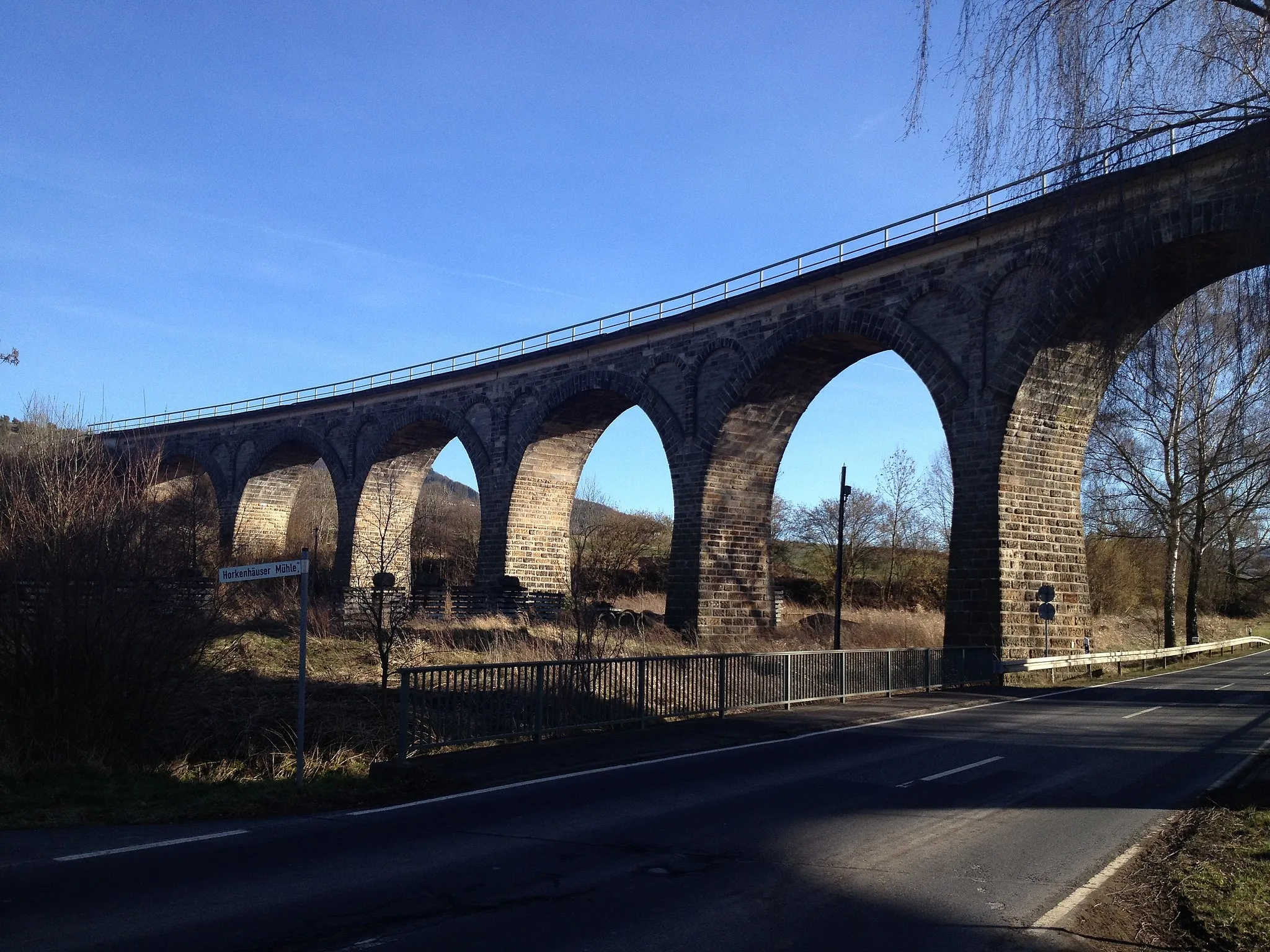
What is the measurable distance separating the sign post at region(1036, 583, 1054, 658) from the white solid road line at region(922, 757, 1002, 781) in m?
11.6

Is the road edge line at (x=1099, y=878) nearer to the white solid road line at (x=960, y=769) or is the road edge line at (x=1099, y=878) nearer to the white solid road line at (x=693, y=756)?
the white solid road line at (x=960, y=769)

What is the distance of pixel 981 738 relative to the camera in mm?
13781

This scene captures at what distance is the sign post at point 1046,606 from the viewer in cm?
2261

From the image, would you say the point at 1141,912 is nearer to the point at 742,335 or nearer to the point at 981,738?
the point at 981,738

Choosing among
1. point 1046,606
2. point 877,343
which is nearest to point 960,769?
point 1046,606

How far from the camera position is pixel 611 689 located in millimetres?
13539

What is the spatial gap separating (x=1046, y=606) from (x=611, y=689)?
1310cm

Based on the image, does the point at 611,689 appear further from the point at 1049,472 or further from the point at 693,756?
the point at 1049,472

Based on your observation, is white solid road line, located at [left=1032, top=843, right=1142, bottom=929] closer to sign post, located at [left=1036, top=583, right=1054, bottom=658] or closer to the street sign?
the street sign

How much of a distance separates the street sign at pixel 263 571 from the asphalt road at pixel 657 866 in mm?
2266

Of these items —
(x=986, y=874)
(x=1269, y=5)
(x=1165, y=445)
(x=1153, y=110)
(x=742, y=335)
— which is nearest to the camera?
(x=986, y=874)

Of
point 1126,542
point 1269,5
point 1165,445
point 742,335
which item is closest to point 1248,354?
point 1269,5

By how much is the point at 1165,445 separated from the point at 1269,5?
Answer: 2862cm

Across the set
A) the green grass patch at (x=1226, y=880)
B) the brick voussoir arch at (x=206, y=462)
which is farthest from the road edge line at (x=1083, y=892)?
the brick voussoir arch at (x=206, y=462)
